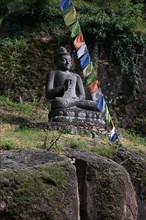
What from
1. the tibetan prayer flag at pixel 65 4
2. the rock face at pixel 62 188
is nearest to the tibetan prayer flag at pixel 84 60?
the tibetan prayer flag at pixel 65 4

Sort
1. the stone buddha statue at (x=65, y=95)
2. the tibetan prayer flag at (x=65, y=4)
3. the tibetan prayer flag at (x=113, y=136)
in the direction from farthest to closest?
the stone buddha statue at (x=65, y=95), the tibetan prayer flag at (x=65, y=4), the tibetan prayer flag at (x=113, y=136)

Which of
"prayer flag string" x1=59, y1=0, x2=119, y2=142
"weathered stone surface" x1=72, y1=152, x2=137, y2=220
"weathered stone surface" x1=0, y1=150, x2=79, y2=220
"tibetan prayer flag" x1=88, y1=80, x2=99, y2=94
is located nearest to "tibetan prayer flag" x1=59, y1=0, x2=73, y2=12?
"prayer flag string" x1=59, y1=0, x2=119, y2=142

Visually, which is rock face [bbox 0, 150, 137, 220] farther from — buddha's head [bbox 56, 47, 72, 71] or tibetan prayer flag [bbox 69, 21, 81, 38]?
buddha's head [bbox 56, 47, 72, 71]

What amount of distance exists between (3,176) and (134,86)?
10.4 m

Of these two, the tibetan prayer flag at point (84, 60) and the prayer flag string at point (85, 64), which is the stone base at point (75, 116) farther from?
the tibetan prayer flag at point (84, 60)

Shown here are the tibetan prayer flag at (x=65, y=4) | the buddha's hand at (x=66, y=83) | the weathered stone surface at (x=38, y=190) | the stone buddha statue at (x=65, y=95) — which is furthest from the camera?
the buddha's hand at (x=66, y=83)

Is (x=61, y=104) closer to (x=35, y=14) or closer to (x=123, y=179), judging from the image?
(x=123, y=179)

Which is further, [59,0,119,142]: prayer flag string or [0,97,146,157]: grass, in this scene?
[59,0,119,142]: prayer flag string

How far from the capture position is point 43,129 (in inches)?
404

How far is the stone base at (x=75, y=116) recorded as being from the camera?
416 inches

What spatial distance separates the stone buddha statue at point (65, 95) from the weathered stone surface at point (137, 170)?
2.34 meters

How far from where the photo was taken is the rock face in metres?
5.78

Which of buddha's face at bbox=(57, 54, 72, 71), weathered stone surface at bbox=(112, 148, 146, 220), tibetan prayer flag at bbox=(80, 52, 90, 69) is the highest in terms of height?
tibetan prayer flag at bbox=(80, 52, 90, 69)

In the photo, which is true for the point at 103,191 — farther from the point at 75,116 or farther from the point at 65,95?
the point at 65,95
